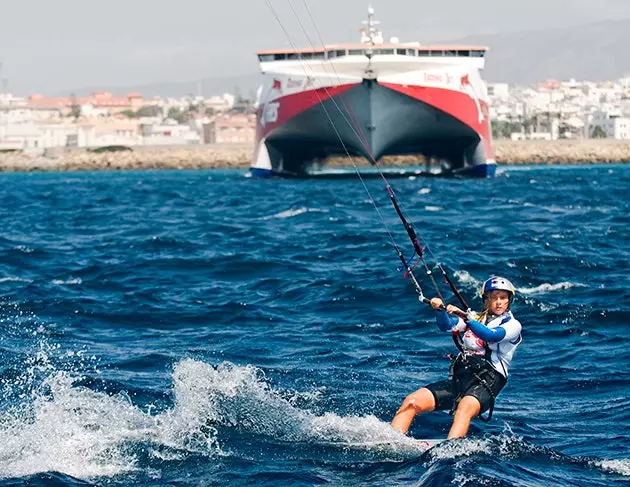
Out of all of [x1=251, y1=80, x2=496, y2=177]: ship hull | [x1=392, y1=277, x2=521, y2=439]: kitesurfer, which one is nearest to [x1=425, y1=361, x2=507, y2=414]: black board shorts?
[x1=392, y1=277, x2=521, y2=439]: kitesurfer

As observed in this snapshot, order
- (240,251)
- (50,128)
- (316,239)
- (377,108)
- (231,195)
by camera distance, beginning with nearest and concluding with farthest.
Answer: (240,251)
(316,239)
(231,195)
(377,108)
(50,128)

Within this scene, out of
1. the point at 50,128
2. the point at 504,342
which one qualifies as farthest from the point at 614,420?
the point at 50,128

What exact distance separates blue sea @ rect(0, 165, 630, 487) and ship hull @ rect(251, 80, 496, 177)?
2710 centimetres

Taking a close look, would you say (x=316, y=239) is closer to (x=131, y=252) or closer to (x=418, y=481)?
(x=131, y=252)

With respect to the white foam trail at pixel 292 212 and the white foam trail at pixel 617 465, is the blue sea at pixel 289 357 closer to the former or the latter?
the white foam trail at pixel 617 465

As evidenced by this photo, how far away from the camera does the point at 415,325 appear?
15242mm

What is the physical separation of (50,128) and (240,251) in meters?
140

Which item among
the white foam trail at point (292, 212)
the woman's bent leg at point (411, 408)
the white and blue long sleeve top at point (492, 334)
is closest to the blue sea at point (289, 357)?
the woman's bent leg at point (411, 408)

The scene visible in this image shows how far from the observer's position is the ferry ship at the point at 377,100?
55812 mm

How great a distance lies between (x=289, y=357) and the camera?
13156 mm

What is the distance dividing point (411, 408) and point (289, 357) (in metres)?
4.11

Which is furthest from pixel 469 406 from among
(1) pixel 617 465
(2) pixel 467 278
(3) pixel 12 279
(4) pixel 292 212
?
(4) pixel 292 212

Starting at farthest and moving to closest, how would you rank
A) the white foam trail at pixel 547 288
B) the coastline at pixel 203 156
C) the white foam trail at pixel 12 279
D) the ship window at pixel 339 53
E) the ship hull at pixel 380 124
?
the coastline at pixel 203 156, the ship window at pixel 339 53, the ship hull at pixel 380 124, the white foam trail at pixel 12 279, the white foam trail at pixel 547 288

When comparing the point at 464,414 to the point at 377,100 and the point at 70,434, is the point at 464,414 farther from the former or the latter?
the point at 377,100
